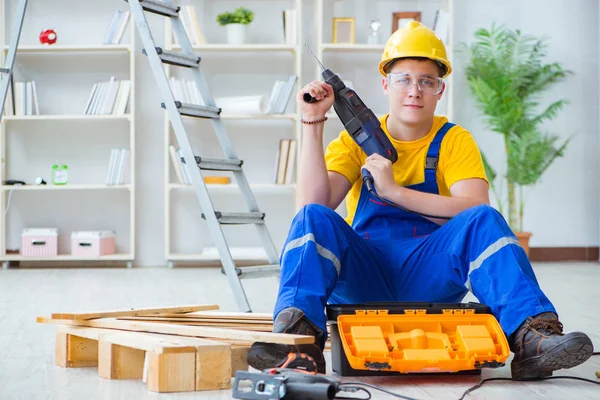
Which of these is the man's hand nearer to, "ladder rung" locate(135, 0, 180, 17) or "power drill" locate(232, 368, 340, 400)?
"power drill" locate(232, 368, 340, 400)

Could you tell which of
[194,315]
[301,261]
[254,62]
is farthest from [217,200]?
[301,261]

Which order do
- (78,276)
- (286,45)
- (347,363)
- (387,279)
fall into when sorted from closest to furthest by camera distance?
(347,363) < (387,279) < (78,276) < (286,45)

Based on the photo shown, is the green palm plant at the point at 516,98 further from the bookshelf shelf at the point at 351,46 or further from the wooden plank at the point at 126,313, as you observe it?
the wooden plank at the point at 126,313

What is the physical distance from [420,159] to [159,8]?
1.58m

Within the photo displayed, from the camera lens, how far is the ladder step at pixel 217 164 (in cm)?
317

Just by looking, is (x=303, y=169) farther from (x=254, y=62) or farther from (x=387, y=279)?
(x=254, y=62)

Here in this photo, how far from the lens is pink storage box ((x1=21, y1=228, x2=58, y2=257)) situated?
5789 millimetres

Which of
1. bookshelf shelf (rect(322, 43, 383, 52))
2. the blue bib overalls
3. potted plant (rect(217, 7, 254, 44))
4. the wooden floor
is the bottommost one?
the wooden floor

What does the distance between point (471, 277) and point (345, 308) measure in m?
0.33

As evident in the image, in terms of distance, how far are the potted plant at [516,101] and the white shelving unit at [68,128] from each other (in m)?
2.55

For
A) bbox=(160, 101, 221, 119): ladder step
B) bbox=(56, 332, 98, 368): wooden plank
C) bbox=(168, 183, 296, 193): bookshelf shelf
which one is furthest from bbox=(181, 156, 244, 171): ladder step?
bbox=(168, 183, 296, 193): bookshelf shelf

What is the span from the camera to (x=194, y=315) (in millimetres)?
2432

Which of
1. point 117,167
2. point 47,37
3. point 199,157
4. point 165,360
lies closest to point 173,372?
point 165,360

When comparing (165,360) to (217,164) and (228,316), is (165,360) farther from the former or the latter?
(217,164)
